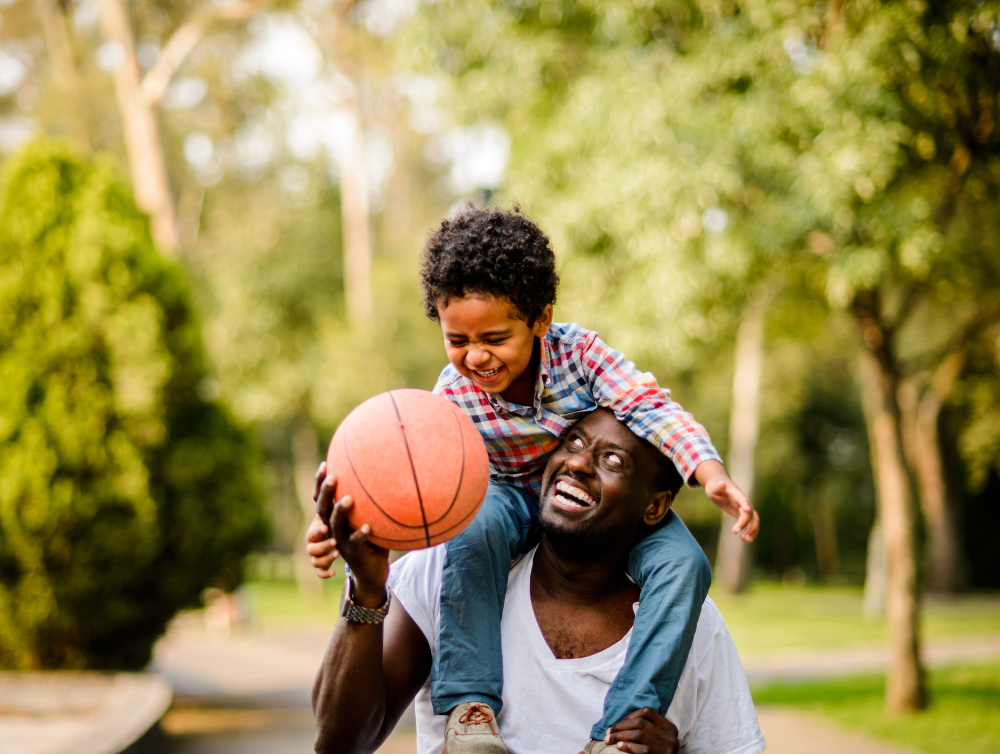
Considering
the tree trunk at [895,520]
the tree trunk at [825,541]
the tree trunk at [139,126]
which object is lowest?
the tree trunk at [825,541]

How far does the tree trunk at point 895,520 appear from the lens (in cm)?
918

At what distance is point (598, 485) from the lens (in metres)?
2.65

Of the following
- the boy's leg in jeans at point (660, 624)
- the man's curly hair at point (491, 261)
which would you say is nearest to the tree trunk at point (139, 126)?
the man's curly hair at point (491, 261)

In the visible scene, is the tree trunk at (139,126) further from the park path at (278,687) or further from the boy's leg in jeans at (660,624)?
the boy's leg in jeans at (660,624)

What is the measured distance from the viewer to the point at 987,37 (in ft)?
23.4

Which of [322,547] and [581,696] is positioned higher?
[322,547]

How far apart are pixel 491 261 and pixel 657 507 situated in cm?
90

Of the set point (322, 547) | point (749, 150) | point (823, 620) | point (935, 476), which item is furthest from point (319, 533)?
point (935, 476)

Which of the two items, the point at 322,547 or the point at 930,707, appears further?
the point at 930,707

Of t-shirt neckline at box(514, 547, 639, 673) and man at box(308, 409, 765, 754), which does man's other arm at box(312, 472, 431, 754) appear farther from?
t-shirt neckline at box(514, 547, 639, 673)

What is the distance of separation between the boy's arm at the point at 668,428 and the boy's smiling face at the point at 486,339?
272 millimetres

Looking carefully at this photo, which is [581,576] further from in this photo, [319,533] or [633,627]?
[319,533]

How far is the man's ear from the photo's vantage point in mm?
2783

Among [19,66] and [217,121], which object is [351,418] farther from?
[19,66]
